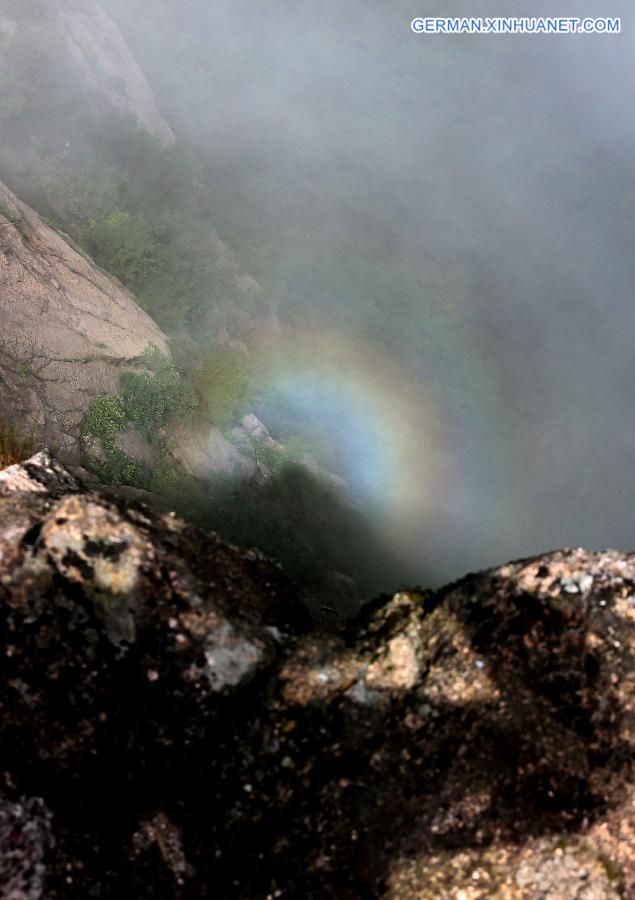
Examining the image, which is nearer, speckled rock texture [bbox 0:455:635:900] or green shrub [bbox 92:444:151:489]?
speckled rock texture [bbox 0:455:635:900]

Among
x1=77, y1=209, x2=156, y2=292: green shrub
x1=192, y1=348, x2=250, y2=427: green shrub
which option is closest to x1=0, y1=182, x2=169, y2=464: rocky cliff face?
x1=192, y1=348, x2=250, y2=427: green shrub

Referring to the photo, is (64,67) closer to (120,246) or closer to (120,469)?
(120,246)

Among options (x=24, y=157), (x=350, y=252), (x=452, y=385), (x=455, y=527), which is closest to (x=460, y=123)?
(x=350, y=252)

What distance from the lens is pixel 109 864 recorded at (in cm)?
219

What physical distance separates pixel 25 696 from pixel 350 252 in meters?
14.6

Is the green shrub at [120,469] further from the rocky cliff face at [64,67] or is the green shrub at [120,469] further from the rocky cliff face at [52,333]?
the rocky cliff face at [64,67]

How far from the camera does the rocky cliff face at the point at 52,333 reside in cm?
543

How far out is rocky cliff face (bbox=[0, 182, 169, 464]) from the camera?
5430 mm

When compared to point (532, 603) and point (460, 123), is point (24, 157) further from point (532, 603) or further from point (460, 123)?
point (460, 123)

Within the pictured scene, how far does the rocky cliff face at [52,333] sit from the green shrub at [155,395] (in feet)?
0.59

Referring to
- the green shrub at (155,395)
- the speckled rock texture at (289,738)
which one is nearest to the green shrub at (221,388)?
the green shrub at (155,395)

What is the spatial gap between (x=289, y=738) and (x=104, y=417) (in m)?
4.21

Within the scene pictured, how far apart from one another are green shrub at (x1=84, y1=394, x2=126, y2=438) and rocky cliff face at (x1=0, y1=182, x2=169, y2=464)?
85mm

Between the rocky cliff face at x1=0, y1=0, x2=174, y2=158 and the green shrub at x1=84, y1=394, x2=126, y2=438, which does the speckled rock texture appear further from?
the rocky cliff face at x1=0, y1=0, x2=174, y2=158
